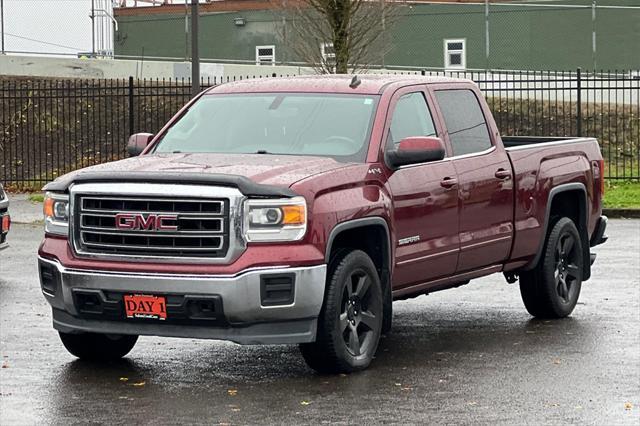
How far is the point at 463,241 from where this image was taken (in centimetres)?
1075

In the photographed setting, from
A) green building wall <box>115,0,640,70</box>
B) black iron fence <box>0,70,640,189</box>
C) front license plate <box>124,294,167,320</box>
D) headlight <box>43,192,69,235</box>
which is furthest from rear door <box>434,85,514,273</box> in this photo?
green building wall <box>115,0,640,70</box>

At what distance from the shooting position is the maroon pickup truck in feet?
29.4

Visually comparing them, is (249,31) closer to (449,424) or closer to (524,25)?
(524,25)

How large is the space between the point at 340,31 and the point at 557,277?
1783 cm

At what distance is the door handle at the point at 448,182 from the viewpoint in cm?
1048

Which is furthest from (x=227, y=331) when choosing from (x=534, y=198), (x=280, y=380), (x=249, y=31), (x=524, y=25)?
(x=249, y=31)

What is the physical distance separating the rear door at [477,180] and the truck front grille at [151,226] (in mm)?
2366

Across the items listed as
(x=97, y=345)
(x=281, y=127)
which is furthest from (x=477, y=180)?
(x=97, y=345)

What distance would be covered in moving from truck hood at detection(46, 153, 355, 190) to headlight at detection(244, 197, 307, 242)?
14cm

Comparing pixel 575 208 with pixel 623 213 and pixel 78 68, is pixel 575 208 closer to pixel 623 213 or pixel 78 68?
pixel 623 213

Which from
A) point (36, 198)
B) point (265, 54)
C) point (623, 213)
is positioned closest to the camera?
point (623, 213)

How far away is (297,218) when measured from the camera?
9.01 meters

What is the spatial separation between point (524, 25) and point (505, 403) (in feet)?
123

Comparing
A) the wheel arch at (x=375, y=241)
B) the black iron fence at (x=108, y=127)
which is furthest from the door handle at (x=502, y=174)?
the black iron fence at (x=108, y=127)
